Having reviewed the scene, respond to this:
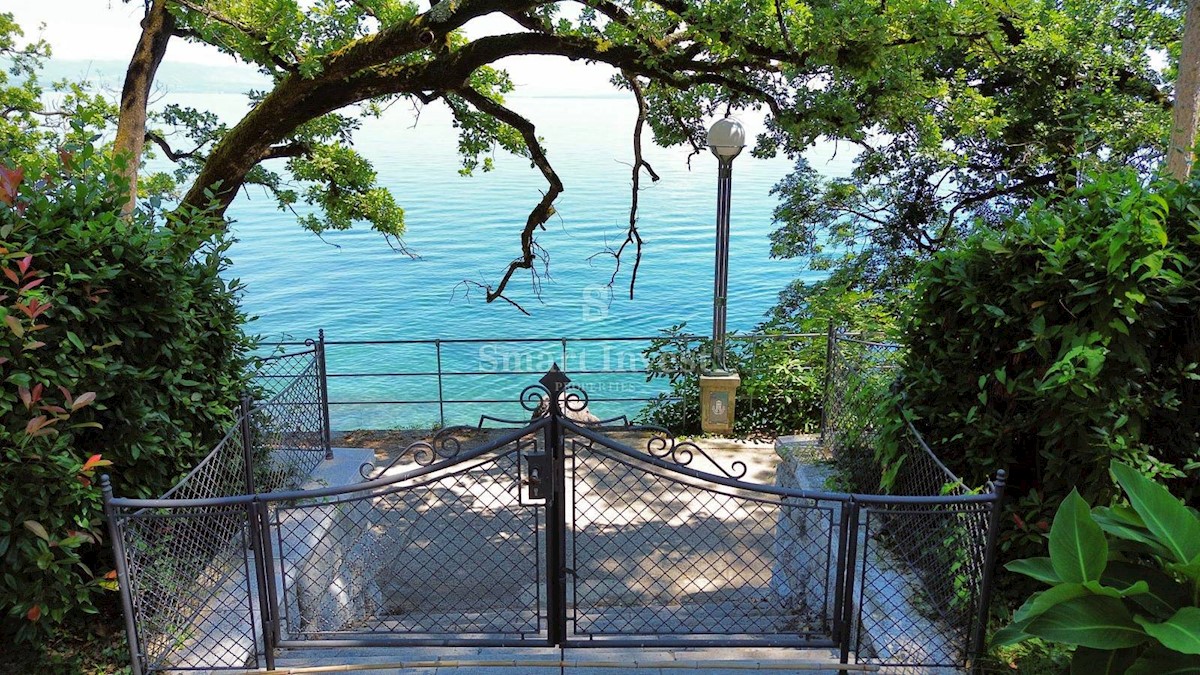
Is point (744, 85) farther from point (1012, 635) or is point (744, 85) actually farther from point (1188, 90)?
point (1012, 635)

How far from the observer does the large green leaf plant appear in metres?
2.55

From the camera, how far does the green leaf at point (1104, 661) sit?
2.67 meters

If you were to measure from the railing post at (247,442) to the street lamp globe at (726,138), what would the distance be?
4.33m

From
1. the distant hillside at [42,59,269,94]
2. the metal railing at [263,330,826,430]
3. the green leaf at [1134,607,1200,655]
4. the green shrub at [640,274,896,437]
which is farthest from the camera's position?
the metal railing at [263,330,826,430]

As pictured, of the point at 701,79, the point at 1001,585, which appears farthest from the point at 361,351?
the point at 1001,585

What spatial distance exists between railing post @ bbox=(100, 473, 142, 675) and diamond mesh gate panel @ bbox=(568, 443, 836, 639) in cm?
182

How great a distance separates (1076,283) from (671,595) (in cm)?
282

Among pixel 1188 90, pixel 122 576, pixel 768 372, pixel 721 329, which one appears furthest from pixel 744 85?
pixel 122 576

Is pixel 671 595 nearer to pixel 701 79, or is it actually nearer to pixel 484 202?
pixel 701 79

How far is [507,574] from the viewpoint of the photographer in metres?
3.96

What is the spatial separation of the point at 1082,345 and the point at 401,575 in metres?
3.99


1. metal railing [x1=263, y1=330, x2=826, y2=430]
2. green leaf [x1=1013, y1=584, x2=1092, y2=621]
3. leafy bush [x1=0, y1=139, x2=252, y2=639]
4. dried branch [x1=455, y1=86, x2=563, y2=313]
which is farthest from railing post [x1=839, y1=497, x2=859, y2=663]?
metal railing [x1=263, y1=330, x2=826, y2=430]

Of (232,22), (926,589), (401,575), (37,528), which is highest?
(232,22)

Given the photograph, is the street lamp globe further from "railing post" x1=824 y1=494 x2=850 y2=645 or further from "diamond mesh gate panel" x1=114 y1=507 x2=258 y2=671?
"diamond mesh gate panel" x1=114 y1=507 x2=258 y2=671
